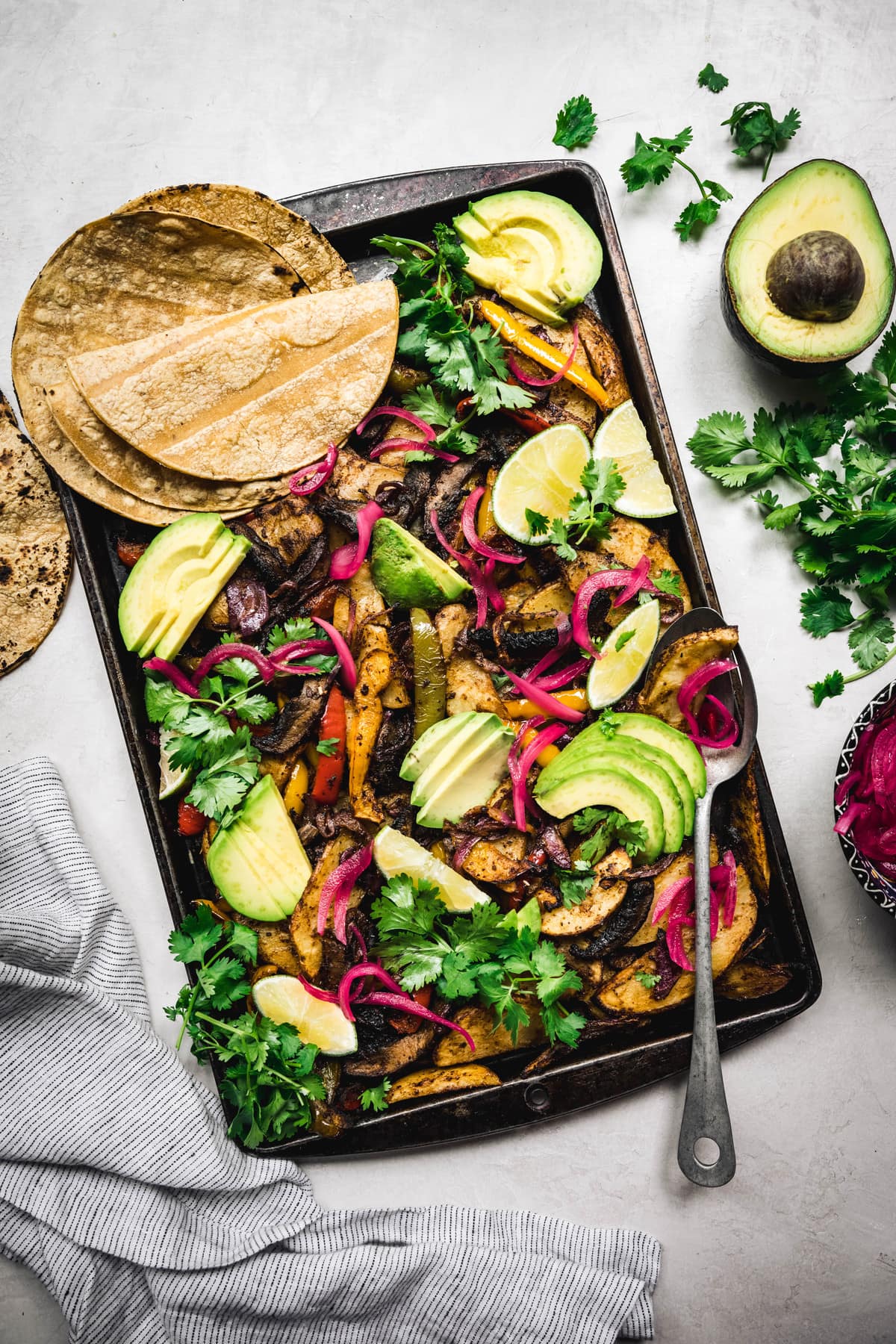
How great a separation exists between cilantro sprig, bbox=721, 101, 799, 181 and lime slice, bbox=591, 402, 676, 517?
1312mm

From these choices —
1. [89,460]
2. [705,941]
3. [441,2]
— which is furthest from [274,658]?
[441,2]

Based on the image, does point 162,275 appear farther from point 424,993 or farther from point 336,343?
point 424,993

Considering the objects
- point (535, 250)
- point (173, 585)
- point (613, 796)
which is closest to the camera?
point (613, 796)

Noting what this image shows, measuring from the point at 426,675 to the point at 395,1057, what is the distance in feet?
4.28

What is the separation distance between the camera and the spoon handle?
2.97 m

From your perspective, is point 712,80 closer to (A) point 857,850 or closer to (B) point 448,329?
(B) point 448,329

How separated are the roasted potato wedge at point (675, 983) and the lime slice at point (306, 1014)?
0.87m

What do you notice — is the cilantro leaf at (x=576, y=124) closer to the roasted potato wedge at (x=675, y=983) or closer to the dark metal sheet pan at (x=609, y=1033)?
the dark metal sheet pan at (x=609, y=1033)

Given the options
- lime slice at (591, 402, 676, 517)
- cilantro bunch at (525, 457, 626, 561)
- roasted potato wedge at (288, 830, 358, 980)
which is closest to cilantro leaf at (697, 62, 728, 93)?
lime slice at (591, 402, 676, 517)

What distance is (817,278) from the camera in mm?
2986

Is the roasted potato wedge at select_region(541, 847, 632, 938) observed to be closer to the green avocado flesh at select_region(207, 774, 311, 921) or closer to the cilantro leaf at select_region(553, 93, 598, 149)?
the green avocado flesh at select_region(207, 774, 311, 921)

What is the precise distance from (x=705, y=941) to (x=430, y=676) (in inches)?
49.0

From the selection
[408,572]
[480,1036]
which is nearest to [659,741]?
[408,572]

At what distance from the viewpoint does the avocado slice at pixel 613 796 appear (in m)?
2.92
